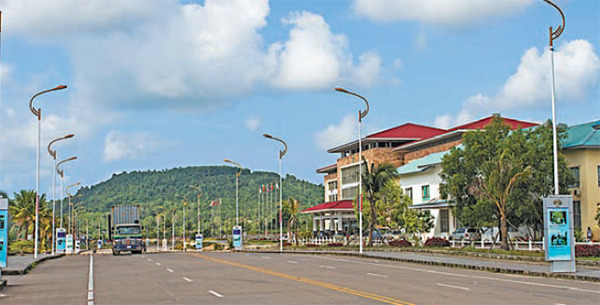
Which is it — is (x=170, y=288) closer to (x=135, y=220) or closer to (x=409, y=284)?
(x=409, y=284)

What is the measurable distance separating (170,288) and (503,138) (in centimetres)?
3721

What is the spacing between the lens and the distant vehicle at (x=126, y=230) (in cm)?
5778

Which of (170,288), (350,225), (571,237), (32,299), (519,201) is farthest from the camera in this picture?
(350,225)

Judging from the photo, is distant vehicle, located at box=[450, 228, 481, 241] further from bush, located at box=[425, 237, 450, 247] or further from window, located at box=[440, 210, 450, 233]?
window, located at box=[440, 210, 450, 233]

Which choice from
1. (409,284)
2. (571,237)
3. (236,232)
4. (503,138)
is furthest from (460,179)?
(409,284)

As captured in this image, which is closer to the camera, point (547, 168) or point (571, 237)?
point (571, 237)

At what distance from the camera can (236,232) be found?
62.6m

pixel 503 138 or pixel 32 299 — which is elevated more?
pixel 503 138

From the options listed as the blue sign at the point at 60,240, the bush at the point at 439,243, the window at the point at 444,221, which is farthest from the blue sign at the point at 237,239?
the window at the point at 444,221

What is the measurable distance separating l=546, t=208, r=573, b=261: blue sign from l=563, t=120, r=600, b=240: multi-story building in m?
24.7

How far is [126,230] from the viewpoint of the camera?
5869cm

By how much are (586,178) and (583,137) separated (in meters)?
2.95

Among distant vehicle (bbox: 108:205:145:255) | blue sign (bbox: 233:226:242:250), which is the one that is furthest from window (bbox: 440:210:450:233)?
distant vehicle (bbox: 108:205:145:255)

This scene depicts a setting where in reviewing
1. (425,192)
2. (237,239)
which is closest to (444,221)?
(425,192)
